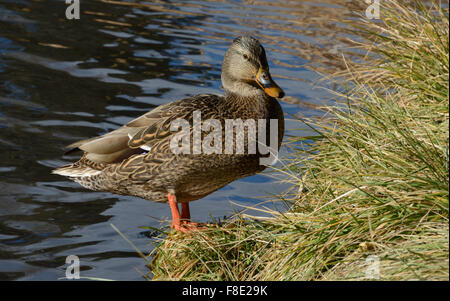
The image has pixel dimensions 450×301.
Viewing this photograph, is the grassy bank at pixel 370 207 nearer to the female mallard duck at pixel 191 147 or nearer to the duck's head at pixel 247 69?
the female mallard duck at pixel 191 147

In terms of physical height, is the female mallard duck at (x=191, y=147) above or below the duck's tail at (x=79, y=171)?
above

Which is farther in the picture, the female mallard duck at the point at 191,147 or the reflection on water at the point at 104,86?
the reflection on water at the point at 104,86

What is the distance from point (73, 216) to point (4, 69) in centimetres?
354

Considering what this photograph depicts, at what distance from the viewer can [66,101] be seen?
793 cm

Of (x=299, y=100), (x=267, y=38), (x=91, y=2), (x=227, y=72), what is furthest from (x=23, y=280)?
(x=91, y=2)

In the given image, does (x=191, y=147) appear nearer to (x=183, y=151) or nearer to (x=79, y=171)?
(x=183, y=151)

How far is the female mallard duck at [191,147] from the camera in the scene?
4348 mm

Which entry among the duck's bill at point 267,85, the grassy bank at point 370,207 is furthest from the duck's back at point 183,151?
the grassy bank at point 370,207

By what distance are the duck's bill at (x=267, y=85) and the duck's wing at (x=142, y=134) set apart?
0.36 m

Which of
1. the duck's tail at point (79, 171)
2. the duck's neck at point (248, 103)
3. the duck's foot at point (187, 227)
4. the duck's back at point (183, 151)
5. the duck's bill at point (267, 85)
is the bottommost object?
the duck's foot at point (187, 227)

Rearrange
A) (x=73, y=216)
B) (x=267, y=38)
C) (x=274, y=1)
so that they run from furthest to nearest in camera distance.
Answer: (x=274, y=1) < (x=267, y=38) < (x=73, y=216)

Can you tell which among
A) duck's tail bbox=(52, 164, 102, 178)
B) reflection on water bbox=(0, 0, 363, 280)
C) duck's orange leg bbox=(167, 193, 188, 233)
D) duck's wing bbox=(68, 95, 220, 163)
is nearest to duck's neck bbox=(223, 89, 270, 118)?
duck's wing bbox=(68, 95, 220, 163)
